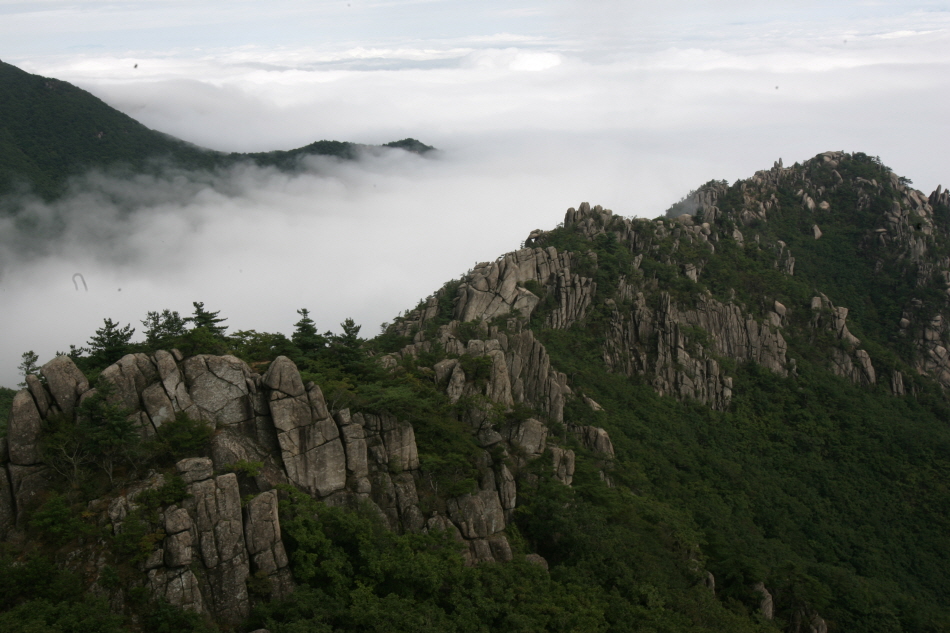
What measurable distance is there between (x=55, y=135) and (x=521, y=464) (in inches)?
5622

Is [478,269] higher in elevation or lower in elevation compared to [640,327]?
higher

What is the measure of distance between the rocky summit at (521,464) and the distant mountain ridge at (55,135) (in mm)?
108868

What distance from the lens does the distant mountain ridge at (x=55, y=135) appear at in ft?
435

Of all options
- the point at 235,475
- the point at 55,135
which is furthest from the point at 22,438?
the point at 55,135

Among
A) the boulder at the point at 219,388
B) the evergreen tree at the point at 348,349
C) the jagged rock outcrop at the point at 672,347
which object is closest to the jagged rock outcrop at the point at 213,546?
the boulder at the point at 219,388

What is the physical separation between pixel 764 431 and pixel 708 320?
13052mm

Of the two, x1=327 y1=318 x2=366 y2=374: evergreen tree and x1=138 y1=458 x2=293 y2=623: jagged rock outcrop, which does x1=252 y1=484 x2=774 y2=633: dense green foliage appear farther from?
x1=327 y1=318 x2=366 y2=374: evergreen tree

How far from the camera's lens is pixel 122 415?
84.5 feet

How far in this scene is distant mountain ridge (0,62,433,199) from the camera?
132500 mm

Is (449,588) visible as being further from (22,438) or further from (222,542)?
(22,438)

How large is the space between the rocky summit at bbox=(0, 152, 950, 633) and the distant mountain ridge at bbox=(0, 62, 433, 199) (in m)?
109

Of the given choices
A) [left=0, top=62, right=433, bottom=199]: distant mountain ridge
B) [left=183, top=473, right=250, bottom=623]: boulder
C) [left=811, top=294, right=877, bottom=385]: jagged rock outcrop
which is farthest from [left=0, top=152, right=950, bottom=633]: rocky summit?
[left=0, top=62, right=433, bottom=199]: distant mountain ridge

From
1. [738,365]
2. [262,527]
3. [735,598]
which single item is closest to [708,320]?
[738,365]

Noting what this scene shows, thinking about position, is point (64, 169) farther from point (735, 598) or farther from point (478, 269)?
point (735, 598)
